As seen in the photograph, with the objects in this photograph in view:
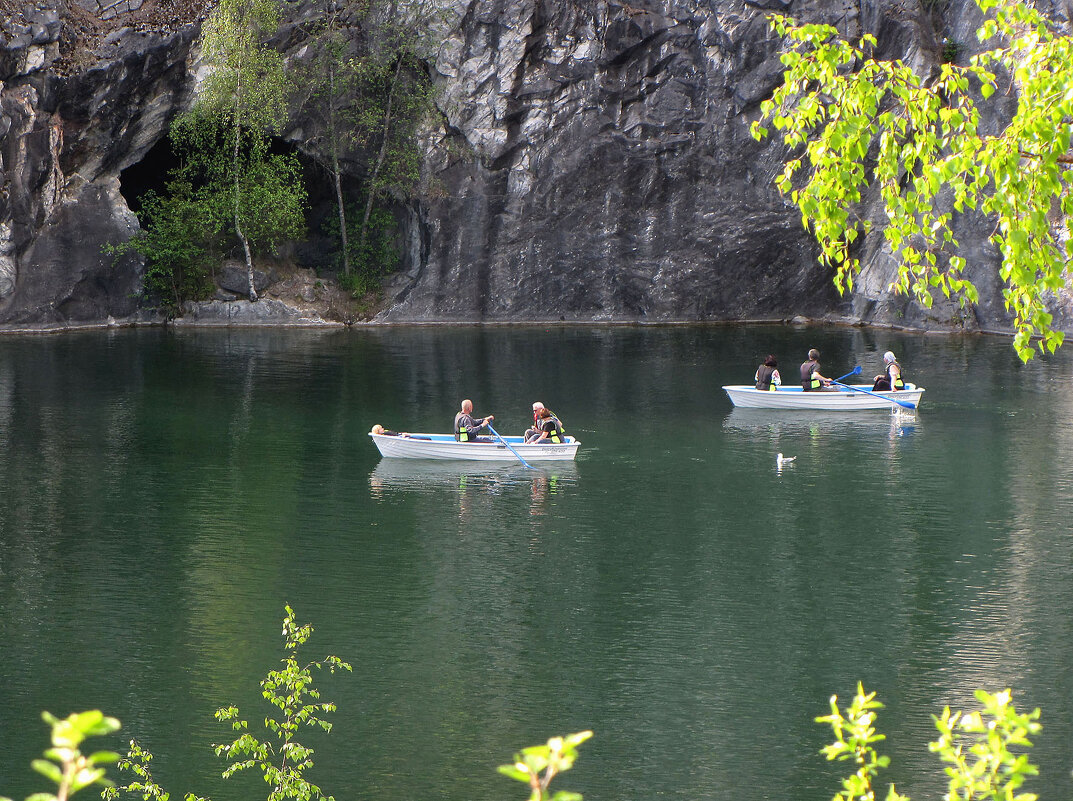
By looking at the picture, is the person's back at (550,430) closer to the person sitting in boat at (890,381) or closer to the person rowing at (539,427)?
the person rowing at (539,427)

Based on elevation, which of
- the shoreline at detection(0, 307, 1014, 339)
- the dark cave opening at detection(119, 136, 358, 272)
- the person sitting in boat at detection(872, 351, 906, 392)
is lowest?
the person sitting in boat at detection(872, 351, 906, 392)

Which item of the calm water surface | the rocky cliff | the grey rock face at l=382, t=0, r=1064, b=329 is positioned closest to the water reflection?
the calm water surface

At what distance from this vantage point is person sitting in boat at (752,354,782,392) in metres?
39.7

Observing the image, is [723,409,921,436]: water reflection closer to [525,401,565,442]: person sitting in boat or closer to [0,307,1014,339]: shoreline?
[525,401,565,442]: person sitting in boat

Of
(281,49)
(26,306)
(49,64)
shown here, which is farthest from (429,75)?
(26,306)

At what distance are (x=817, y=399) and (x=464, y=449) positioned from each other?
13.4 meters

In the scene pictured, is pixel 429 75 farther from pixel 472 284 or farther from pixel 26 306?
pixel 26 306

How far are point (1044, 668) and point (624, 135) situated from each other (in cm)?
4897

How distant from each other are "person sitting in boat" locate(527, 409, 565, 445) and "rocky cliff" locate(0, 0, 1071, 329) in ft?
107

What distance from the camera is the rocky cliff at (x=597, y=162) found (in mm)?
61375

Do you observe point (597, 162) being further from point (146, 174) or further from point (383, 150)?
point (146, 174)

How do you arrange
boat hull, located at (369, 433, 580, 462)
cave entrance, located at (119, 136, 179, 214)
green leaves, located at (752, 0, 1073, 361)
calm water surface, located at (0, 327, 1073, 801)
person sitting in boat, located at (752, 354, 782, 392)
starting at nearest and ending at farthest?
1. green leaves, located at (752, 0, 1073, 361)
2. calm water surface, located at (0, 327, 1073, 801)
3. boat hull, located at (369, 433, 580, 462)
4. person sitting in boat, located at (752, 354, 782, 392)
5. cave entrance, located at (119, 136, 179, 214)

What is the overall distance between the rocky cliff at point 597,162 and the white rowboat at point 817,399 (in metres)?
22.7

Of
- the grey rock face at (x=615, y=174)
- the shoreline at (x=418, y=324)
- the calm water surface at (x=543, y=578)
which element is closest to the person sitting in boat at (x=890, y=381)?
the calm water surface at (x=543, y=578)
